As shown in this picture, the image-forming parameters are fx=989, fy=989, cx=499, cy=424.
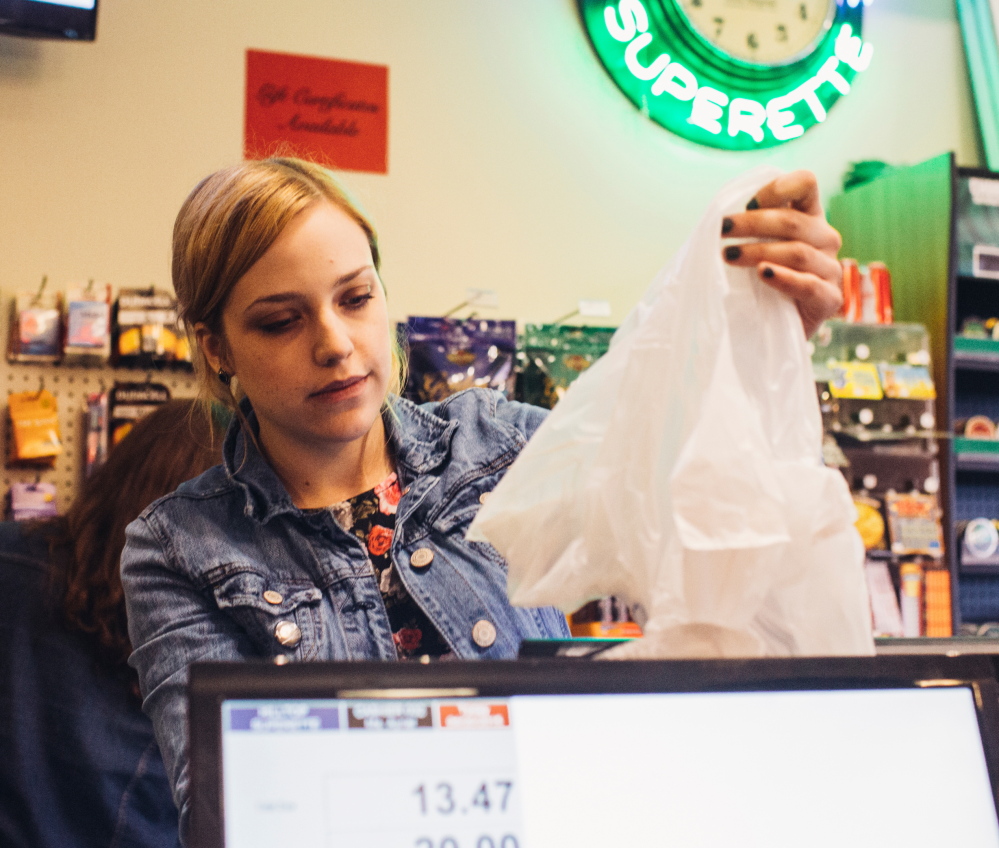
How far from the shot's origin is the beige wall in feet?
9.45

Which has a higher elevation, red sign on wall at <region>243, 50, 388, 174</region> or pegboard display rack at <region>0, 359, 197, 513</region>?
red sign on wall at <region>243, 50, 388, 174</region>

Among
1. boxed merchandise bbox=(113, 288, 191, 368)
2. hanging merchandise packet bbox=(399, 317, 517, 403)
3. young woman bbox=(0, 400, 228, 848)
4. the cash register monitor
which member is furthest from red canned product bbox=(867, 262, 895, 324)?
the cash register monitor

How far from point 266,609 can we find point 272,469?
0.20 m

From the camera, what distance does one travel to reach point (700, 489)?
72cm

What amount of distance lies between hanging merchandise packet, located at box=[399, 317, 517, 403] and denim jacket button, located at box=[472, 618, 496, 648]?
1530 mm

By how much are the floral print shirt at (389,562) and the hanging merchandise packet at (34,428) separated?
1.78 metres

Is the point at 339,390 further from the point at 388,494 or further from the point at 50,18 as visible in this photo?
the point at 50,18

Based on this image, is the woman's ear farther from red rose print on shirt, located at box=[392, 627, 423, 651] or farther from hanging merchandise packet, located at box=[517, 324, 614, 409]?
hanging merchandise packet, located at box=[517, 324, 614, 409]

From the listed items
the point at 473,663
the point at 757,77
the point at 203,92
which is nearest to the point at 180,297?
the point at 473,663

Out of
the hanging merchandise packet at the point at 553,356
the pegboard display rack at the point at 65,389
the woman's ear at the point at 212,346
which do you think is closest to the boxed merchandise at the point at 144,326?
the pegboard display rack at the point at 65,389

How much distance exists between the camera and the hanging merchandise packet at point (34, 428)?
270 centimetres

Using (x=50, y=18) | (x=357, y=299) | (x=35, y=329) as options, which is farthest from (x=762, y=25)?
(x=357, y=299)

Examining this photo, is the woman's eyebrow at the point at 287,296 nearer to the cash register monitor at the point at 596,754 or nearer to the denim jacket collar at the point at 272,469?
the denim jacket collar at the point at 272,469

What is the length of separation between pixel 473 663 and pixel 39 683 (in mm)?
1583
